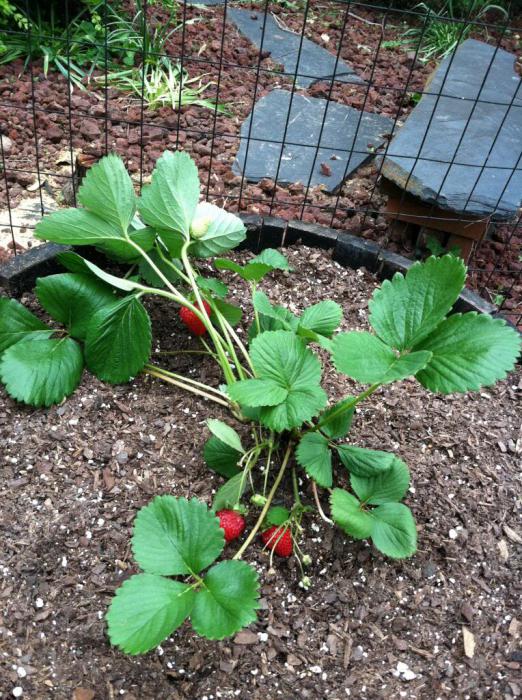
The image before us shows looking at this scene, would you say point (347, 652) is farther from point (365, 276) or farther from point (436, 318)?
point (365, 276)

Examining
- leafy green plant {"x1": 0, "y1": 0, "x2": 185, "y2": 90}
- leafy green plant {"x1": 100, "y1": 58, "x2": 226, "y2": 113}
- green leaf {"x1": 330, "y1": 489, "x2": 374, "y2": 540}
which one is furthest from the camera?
leafy green plant {"x1": 0, "y1": 0, "x2": 185, "y2": 90}

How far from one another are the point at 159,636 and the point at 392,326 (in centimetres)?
60

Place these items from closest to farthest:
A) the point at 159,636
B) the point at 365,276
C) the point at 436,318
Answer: the point at 159,636 → the point at 436,318 → the point at 365,276

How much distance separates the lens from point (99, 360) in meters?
1.52

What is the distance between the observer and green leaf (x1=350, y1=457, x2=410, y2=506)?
1.33 meters

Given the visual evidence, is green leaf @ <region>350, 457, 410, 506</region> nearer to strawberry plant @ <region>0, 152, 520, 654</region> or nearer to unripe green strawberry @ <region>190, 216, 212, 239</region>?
strawberry plant @ <region>0, 152, 520, 654</region>

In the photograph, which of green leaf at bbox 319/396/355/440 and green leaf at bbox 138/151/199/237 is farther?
green leaf at bbox 138/151/199/237

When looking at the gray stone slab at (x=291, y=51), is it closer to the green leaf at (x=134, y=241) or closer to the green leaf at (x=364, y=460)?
the green leaf at (x=134, y=241)

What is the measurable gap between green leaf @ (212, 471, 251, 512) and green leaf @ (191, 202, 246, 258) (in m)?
0.56

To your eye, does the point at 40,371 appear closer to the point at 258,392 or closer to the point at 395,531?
the point at 258,392

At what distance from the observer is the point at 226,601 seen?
42.3 inches


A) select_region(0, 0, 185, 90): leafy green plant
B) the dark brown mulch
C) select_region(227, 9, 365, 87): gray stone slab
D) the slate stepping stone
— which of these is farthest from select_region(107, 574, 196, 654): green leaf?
select_region(227, 9, 365, 87): gray stone slab

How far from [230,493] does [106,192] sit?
2.15 feet

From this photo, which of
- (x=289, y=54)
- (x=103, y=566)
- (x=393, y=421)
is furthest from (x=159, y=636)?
(x=289, y=54)
